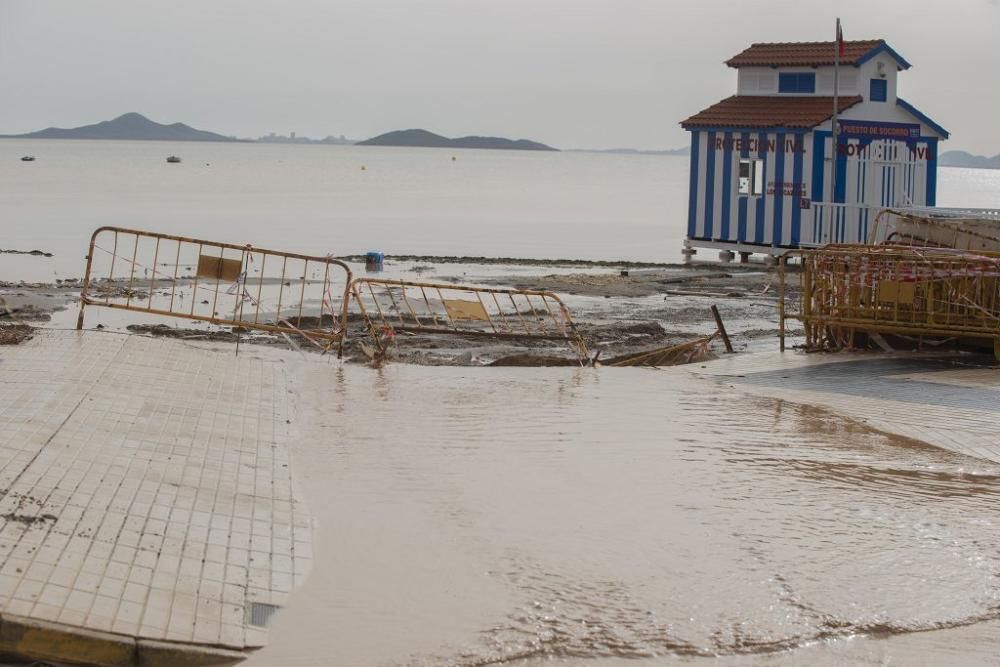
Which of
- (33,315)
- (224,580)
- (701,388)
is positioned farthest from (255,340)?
(224,580)

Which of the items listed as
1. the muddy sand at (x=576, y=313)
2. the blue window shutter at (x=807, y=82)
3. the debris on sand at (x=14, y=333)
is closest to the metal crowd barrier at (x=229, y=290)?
the muddy sand at (x=576, y=313)

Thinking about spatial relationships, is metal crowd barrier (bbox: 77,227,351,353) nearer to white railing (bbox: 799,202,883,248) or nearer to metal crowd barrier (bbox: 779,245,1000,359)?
metal crowd barrier (bbox: 779,245,1000,359)

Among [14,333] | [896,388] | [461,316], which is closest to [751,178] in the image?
[461,316]

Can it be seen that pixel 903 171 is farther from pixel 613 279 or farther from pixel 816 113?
pixel 613 279

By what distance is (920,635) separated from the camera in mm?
6941

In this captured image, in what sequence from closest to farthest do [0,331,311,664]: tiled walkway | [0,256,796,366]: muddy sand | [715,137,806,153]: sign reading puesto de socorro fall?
[0,331,311,664]: tiled walkway, [0,256,796,366]: muddy sand, [715,137,806,153]: sign reading puesto de socorro

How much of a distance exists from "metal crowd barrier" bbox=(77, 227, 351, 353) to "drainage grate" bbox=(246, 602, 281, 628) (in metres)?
8.18

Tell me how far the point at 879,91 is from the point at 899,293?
626 inches

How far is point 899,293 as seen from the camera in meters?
15.9

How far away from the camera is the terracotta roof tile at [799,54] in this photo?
1192 inches

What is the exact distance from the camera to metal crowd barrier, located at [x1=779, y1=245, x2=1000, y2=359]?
1557cm

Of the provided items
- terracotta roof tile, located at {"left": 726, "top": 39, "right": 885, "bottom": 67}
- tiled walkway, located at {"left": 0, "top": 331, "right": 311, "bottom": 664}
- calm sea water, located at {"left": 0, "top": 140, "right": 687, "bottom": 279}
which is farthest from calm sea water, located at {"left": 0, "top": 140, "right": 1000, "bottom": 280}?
tiled walkway, located at {"left": 0, "top": 331, "right": 311, "bottom": 664}

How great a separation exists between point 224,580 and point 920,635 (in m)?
3.55

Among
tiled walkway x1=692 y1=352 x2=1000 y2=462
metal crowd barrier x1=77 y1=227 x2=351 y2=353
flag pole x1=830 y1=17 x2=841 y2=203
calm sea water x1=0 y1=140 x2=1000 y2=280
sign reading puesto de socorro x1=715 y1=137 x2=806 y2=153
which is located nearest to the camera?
tiled walkway x1=692 y1=352 x2=1000 y2=462
